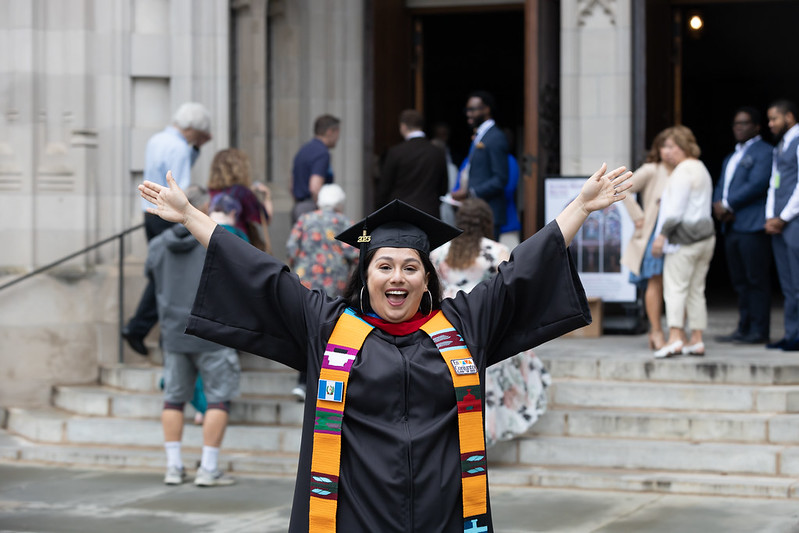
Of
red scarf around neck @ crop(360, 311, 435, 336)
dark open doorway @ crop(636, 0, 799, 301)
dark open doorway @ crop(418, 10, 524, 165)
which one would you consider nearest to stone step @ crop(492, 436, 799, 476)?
red scarf around neck @ crop(360, 311, 435, 336)

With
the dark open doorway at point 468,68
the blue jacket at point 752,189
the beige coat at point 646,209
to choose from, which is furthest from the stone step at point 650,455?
the dark open doorway at point 468,68

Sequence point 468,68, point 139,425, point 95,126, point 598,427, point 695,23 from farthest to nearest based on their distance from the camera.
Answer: point 468,68 → point 695,23 → point 95,126 → point 139,425 → point 598,427

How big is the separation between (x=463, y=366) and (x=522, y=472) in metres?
4.22

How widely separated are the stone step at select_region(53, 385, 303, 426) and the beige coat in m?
2.68

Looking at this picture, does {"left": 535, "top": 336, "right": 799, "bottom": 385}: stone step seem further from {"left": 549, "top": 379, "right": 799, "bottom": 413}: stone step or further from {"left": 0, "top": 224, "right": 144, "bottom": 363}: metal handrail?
{"left": 0, "top": 224, "right": 144, "bottom": 363}: metal handrail

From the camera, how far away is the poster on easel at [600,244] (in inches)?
414

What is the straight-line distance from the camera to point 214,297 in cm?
405

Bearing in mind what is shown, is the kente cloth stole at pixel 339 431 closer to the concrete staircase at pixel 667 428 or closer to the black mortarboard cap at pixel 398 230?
the black mortarboard cap at pixel 398 230

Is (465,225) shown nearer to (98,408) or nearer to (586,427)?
(586,427)

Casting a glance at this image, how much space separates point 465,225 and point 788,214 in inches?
108

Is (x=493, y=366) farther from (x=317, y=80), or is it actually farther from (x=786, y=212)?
(x=317, y=80)

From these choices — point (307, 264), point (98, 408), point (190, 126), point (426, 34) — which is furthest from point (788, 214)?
point (426, 34)

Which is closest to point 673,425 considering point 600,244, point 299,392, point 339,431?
point 299,392

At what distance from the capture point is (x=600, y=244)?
10602 mm
